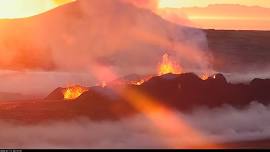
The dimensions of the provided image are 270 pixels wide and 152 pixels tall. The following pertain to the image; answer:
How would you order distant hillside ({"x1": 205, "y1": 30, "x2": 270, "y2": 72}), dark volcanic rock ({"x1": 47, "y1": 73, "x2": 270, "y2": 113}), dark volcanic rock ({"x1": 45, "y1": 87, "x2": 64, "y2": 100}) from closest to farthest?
distant hillside ({"x1": 205, "y1": 30, "x2": 270, "y2": 72}), dark volcanic rock ({"x1": 47, "y1": 73, "x2": 270, "y2": 113}), dark volcanic rock ({"x1": 45, "y1": 87, "x2": 64, "y2": 100})

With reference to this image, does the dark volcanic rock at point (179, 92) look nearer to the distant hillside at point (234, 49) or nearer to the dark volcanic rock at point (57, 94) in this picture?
the dark volcanic rock at point (57, 94)

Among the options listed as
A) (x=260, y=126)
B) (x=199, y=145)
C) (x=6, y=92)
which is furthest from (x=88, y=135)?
(x=260, y=126)

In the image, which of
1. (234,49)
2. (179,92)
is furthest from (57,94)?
(234,49)

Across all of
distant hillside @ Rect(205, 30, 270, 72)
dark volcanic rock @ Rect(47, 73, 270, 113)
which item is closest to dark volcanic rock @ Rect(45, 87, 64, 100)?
dark volcanic rock @ Rect(47, 73, 270, 113)

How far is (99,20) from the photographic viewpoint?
32.2m

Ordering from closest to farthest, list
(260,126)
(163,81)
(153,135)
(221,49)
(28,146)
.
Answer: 1. (28,146)
2. (153,135)
3. (260,126)
4. (221,49)
5. (163,81)

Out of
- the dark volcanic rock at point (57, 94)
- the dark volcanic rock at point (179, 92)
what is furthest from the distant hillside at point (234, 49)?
the dark volcanic rock at point (57, 94)

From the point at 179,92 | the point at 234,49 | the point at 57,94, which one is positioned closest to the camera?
the point at 234,49

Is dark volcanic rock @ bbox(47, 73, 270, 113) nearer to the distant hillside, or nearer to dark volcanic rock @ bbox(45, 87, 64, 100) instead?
dark volcanic rock @ bbox(45, 87, 64, 100)

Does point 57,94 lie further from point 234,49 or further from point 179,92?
point 234,49

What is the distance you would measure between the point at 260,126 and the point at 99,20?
19113mm

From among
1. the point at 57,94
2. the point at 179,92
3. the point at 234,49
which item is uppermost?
the point at 234,49

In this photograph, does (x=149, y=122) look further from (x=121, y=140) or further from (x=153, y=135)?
(x=121, y=140)

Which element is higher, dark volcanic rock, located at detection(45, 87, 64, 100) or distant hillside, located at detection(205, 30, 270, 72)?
distant hillside, located at detection(205, 30, 270, 72)
